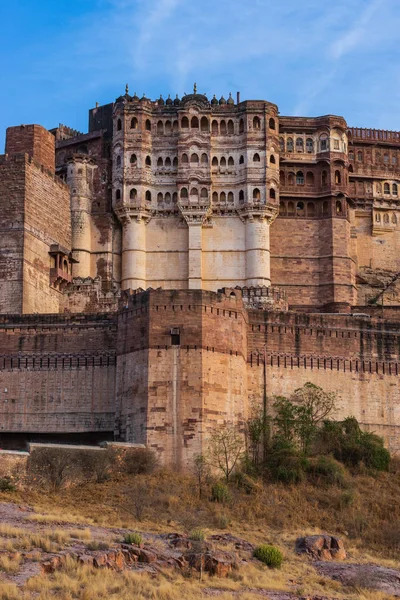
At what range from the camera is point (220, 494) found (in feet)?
128

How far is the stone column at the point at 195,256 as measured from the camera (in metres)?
61.9

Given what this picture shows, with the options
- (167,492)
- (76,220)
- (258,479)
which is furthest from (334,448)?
(76,220)

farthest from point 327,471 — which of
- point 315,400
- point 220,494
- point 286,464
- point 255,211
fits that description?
point 255,211

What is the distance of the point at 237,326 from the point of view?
43781 mm

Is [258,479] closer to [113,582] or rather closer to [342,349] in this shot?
[342,349]

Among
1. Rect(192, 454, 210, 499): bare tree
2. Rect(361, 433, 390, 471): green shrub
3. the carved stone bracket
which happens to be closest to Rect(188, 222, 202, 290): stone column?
the carved stone bracket

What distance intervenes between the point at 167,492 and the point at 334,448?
782 cm

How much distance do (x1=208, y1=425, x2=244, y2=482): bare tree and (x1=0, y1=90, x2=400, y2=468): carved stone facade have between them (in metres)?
0.46

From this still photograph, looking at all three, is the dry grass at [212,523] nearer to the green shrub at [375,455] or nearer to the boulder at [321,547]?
the boulder at [321,547]

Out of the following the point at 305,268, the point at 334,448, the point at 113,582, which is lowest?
the point at 113,582

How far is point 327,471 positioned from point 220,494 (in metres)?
4.65

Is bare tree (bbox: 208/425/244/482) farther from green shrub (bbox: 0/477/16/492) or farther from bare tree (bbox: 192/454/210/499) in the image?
green shrub (bbox: 0/477/16/492)

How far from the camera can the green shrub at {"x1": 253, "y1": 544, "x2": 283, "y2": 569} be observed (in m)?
32.1

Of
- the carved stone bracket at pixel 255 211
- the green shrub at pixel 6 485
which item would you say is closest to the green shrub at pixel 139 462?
the green shrub at pixel 6 485
